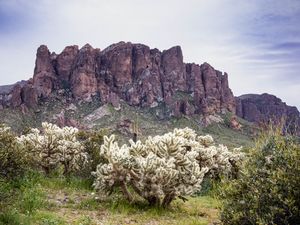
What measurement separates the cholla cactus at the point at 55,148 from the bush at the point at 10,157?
19.3ft

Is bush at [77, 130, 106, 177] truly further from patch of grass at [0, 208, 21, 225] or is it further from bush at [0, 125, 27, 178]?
patch of grass at [0, 208, 21, 225]

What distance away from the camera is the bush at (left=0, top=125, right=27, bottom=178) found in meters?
10.5

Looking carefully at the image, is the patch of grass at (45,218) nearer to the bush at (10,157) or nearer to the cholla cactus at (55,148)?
the bush at (10,157)

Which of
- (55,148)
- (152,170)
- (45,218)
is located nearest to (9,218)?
(45,218)

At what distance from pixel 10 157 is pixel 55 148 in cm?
672

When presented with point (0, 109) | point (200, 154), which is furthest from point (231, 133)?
point (200, 154)

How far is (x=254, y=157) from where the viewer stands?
9.99 meters

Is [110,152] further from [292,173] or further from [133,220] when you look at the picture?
[292,173]

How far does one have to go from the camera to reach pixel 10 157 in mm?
10719

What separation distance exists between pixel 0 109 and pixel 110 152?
564 feet

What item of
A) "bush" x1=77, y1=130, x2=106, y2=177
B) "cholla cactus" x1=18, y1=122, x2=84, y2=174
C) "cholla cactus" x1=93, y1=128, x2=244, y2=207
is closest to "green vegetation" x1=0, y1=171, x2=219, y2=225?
"cholla cactus" x1=93, y1=128, x2=244, y2=207

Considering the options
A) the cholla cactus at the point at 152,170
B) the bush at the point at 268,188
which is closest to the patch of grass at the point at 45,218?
the cholla cactus at the point at 152,170

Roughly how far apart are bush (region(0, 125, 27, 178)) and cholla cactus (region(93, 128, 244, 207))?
2.68 meters

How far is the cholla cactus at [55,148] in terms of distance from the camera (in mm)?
17312
